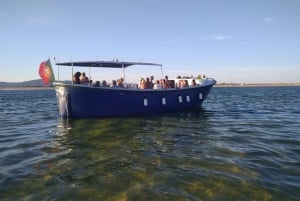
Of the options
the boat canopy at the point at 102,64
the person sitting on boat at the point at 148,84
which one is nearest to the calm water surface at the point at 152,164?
the boat canopy at the point at 102,64

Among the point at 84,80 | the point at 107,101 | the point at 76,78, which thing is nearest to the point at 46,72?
the point at 76,78

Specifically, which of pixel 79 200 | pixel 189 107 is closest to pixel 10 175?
pixel 79 200

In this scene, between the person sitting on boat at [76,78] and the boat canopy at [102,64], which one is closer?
the person sitting on boat at [76,78]

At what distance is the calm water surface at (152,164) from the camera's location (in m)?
5.98

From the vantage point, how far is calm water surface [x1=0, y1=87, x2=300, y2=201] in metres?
5.98

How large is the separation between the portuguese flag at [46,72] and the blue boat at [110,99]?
23.6 inches

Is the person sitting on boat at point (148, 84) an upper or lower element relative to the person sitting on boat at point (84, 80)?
lower

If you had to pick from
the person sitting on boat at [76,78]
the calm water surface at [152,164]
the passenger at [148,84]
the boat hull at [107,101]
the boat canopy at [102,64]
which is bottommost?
the calm water surface at [152,164]

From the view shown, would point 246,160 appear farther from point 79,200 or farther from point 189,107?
point 189,107

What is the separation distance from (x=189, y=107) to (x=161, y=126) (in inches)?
289

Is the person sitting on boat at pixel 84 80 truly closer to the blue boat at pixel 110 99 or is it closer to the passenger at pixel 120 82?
A: the blue boat at pixel 110 99

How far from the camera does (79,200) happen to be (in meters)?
5.62

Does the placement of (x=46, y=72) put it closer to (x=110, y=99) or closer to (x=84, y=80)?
(x=84, y=80)

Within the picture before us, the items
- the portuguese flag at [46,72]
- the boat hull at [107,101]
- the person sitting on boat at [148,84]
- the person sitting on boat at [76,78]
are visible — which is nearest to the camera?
the portuguese flag at [46,72]
